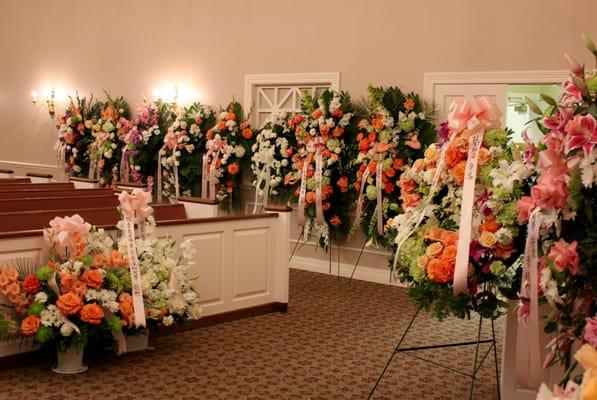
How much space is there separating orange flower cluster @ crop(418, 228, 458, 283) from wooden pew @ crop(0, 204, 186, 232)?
3763mm

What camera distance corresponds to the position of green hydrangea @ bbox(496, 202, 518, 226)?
3359 mm

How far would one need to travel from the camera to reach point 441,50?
859 cm

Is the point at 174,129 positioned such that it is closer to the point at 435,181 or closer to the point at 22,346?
the point at 22,346

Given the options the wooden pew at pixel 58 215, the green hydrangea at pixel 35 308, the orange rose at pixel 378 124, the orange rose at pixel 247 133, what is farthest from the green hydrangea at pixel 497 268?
the orange rose at pixel 247 133

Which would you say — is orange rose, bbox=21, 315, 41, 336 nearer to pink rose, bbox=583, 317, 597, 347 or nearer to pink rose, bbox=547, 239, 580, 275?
pink rose, bbox=547, 239, 580, 275

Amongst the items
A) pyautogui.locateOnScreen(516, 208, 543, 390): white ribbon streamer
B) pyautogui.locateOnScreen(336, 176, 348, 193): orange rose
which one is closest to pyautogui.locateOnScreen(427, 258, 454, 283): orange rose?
pyautogui.locateOnScreen(516, 208, 543, 390): white ribbon streamer

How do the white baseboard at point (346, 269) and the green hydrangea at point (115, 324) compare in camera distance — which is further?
the white baseboard at point (346, 269)

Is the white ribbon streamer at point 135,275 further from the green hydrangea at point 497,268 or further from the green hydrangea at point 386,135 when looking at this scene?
the green hydrangea at point 386,135

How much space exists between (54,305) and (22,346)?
46 centimetres

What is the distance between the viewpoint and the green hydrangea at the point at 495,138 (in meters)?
3.70

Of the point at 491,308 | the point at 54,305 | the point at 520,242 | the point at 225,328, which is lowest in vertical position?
the point at 225,328

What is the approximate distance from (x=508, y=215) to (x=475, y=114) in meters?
0.56

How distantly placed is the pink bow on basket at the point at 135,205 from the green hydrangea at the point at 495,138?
2.81 meters

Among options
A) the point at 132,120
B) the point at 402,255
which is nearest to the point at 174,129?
the point at 132,120
